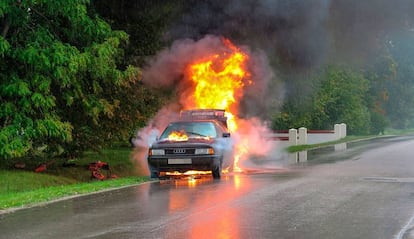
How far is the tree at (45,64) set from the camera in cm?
1325

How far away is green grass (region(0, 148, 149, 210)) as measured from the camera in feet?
37.1

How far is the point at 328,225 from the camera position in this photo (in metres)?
7.87

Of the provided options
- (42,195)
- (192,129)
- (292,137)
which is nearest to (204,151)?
(192,129)

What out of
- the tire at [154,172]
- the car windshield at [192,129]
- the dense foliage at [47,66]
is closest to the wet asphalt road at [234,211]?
the tire at [154,172]

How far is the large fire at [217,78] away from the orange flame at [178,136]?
669cm

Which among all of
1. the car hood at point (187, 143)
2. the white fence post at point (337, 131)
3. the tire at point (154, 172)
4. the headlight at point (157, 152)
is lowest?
the tire at point (154, 172)

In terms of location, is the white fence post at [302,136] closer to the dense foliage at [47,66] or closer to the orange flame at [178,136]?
the dense foliage at [47,66]

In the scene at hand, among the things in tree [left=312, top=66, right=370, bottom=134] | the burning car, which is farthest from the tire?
tree [left=312, top=66, right=370, bottom=134]

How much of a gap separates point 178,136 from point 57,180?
495 cm

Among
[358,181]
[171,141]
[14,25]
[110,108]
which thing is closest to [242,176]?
[171,141]

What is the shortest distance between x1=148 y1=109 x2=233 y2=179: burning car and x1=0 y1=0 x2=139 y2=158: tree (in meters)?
2.08

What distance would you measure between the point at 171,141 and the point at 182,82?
26.8ft

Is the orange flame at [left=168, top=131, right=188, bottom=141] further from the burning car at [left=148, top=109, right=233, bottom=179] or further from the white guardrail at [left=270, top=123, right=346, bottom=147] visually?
the white guardrail at [left=270, top=123, right=346, bottom=147]

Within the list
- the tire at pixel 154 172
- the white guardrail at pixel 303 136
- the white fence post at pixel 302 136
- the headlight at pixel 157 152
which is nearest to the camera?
the headlight at pixel 157 152
